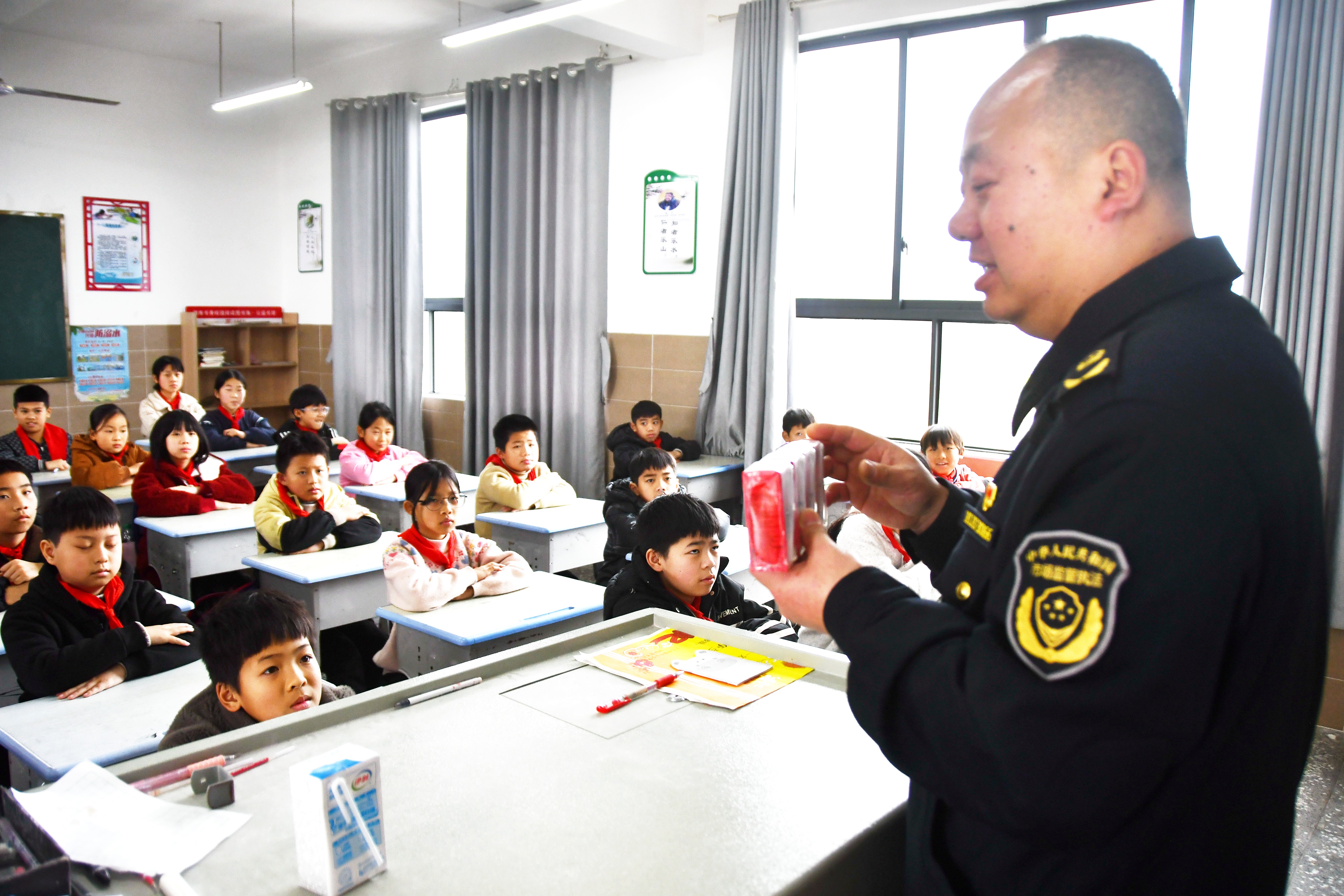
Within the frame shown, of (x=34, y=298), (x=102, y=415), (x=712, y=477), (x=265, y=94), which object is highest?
(x=265, y=94)

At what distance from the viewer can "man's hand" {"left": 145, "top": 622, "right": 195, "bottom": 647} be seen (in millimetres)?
2471

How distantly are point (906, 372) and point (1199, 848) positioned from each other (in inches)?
178

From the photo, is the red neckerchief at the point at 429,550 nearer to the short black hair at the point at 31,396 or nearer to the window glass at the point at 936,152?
the window glass at the point at 936,152

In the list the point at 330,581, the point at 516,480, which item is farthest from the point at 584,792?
the point at 516,480

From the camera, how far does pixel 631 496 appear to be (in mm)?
4035

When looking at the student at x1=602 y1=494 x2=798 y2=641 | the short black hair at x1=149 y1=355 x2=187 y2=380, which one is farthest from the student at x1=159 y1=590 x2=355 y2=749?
the short black hair at x1=149 y1=355 x2=187 y2=380

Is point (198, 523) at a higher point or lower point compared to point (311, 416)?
lower

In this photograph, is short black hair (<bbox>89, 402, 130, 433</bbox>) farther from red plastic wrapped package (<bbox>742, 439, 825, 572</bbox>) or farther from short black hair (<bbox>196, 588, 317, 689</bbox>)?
red plastic wrapped package (<bbox>742, 439, 825, 572</bbox>)

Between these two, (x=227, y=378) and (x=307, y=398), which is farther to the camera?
(x=227, y=378)

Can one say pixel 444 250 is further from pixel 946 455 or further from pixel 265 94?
pixel 946 455

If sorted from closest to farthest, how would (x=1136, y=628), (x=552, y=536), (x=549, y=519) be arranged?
1. (x=1136, y=628)
2. (x=552, y=536)
3. (x=549, y=519)

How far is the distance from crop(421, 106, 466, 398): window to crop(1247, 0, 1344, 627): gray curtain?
5.28m

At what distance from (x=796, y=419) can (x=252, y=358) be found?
5512 millimetres

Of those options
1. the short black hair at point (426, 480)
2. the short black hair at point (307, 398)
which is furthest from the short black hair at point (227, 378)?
the short black hair at point (426, 480)
